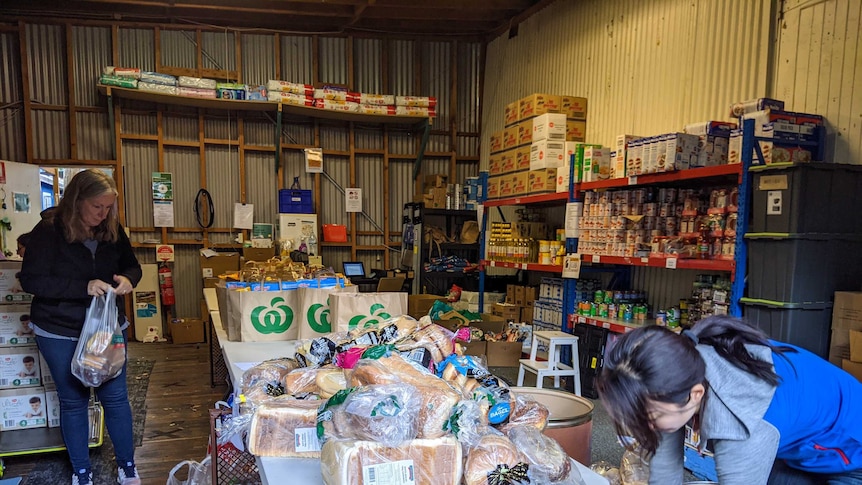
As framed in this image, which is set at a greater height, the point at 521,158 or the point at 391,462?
the point at 521,158

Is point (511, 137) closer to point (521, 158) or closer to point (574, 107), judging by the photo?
point (521, 158)

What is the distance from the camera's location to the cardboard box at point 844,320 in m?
2.72

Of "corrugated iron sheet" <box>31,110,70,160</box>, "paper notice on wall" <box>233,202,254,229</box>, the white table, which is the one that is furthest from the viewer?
"paper notice on wall" <box>233,202,254,229</box>

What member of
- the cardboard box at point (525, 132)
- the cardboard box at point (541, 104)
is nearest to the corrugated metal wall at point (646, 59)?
the cardboard box at point (541, 104)

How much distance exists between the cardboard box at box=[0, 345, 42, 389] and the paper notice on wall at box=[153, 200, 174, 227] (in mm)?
4220

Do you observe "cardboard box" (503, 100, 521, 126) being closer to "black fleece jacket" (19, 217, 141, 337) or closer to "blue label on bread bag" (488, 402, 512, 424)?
"black fleece jacket" (19, 217, 141, 337)

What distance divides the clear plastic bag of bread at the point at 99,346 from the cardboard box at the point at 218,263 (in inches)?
172

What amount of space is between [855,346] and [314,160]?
6434 millimetres

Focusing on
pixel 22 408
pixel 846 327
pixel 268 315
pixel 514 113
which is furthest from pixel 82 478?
pixel 514 113

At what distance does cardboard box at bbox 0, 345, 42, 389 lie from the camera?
2.98 meters

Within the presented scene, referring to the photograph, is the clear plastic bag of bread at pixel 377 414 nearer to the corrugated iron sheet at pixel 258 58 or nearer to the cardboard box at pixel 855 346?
the cardboard box at pixel 855 346

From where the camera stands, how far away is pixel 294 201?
7.32m

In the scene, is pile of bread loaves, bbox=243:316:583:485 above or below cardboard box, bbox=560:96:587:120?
below

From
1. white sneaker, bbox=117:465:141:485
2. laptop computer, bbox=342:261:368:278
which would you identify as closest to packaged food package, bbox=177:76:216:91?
laptop computer, bbox=342:261:368:278
